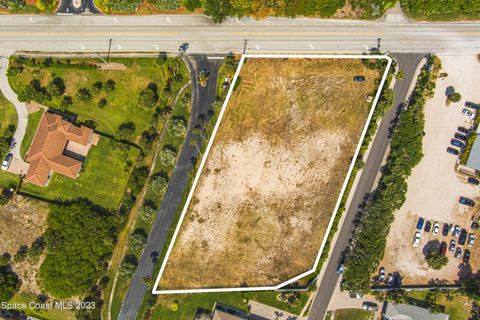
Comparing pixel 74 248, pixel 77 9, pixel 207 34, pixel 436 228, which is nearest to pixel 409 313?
pixel 436 228

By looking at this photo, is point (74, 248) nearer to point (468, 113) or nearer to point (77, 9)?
point (77, 9)

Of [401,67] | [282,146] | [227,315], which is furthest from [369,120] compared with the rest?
[227,315]

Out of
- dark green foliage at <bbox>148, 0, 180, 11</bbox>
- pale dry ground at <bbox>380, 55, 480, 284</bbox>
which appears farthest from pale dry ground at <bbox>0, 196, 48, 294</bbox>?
pale dry ground at <bbox>380, 55, 480, 284</bbox>

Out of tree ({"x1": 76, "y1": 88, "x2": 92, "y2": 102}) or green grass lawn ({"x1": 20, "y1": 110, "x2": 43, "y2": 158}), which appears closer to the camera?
tree ({"x1": 76, "y1": 88, "x2": 92, "y2": 102})

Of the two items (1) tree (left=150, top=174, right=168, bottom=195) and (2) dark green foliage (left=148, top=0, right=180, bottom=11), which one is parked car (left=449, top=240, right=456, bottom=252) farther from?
(2) dark green foliage (left=148, top=0, right=180, bottom=11)

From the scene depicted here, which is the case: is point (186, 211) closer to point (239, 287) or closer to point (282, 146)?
point (239, 287)
